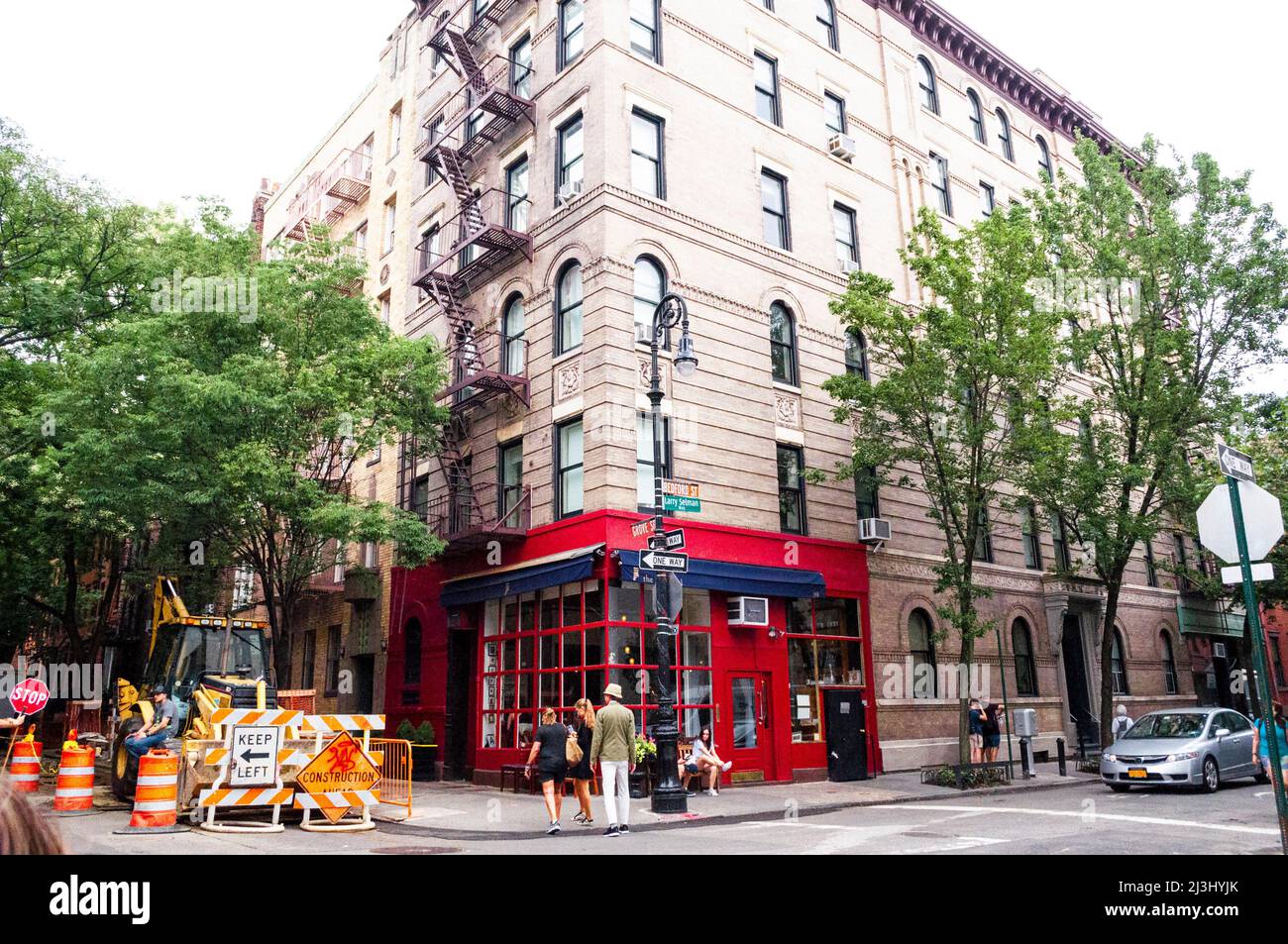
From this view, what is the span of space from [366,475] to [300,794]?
17770mm

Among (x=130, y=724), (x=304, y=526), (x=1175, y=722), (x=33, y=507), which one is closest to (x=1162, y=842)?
(x=1175, y=722)

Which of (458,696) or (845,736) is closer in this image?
(845,736)

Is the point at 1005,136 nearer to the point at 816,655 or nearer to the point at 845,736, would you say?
the point at 816,655

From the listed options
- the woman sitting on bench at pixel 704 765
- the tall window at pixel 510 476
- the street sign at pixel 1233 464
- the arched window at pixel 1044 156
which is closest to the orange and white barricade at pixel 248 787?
the woman sitting on bench at pixel 704 765

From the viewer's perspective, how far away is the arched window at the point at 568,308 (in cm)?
2156

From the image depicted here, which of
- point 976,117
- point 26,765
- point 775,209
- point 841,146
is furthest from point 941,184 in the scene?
point 26,765

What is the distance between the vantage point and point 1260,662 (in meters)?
7.89

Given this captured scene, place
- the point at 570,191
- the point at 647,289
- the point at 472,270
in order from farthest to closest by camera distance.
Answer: the point at 472,270, the point at 570,191, the point at 647,289

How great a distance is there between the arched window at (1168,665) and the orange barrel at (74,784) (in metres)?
33.5

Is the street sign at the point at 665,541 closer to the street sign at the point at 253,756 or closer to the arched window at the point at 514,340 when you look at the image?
the street sign at the point at 253,756

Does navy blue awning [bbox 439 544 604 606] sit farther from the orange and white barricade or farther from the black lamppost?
the orange and white barricade

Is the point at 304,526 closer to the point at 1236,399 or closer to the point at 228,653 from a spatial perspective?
the point at 228,653

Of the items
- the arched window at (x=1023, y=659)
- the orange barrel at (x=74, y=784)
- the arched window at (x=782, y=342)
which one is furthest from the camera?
the arched window at (x=1023, y=659)

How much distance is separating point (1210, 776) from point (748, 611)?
958 centimetres
